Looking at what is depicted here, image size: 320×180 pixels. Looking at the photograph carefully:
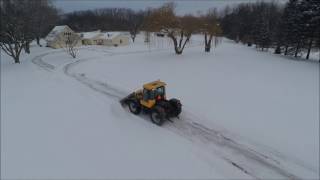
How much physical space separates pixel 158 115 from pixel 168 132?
99 centimetres

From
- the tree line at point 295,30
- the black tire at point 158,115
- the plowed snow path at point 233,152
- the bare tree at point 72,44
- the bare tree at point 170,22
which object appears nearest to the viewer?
the plowed snow path at point 233,152

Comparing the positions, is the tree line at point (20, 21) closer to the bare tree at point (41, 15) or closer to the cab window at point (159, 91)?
the bare tree at point (41, 15)

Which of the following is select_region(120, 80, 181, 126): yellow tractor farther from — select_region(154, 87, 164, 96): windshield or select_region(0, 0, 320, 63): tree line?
select_region(0, 0, 320, 63): tree line

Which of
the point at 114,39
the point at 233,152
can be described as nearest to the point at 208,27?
the point at 233,152

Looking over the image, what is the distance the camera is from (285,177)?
809 cm

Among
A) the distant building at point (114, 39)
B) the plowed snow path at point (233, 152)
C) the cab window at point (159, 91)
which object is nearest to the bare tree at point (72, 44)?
the distant building at point (114, 39)

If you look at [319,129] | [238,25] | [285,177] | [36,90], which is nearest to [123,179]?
[285,177]

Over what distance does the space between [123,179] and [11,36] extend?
34.2m

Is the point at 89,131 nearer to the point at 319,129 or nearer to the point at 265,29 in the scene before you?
the point at 319,129

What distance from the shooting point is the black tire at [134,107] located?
1263 centimetres

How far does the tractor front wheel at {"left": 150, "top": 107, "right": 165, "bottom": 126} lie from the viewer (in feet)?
36.8

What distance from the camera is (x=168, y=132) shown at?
10891 millimetres

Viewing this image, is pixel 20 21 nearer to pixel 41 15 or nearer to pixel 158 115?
pixel 41 15

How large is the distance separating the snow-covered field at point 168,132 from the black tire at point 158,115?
355 millimetres
